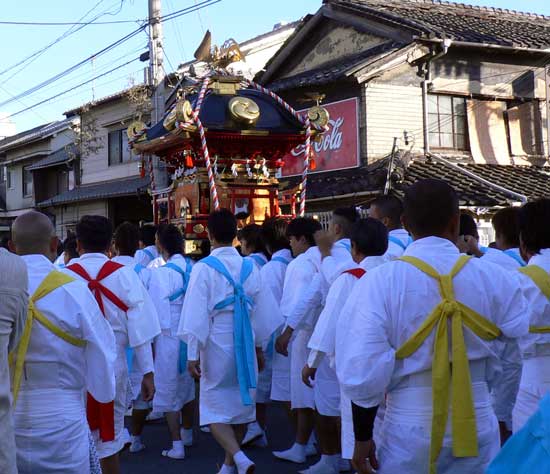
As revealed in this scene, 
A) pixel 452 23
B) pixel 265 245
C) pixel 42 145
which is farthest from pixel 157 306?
pixel 42 145

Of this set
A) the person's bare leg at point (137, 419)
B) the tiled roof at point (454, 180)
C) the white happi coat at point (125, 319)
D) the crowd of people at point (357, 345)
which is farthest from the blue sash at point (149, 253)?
the tiled roof at point (454, 180)

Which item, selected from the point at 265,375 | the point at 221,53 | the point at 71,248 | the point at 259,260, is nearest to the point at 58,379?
the point at 265,375

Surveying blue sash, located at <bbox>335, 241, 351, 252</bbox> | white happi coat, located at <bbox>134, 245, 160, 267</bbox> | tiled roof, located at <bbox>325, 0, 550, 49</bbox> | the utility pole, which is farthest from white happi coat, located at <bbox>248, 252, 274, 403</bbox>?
tiled roof, located at <bbox>325, 0, 550, 49</bbox>

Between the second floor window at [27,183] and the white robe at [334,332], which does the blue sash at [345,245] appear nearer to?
the white robe at [334,332]

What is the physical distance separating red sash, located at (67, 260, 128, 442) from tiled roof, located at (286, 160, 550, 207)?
844 cm

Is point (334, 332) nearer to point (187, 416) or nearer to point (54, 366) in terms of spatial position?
point (54, 366)

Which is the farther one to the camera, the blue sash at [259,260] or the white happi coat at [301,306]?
the blue sash at [259,260]

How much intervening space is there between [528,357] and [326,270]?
83.0 inches

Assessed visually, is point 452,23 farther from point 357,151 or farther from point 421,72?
point 357,151

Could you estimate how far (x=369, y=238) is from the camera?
4.35 metres

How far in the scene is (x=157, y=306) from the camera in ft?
21.1

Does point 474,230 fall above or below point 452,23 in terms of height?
below

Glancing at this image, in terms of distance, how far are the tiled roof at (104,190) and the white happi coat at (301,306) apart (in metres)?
13.6

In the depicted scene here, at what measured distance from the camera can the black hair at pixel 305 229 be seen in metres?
6.17
